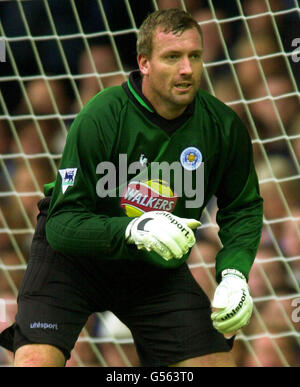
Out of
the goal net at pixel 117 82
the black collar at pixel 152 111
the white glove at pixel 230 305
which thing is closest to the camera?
the white glove at pixel 230 305

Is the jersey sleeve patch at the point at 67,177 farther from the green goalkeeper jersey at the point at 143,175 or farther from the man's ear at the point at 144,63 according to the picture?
the man's ear at the point at 144,63

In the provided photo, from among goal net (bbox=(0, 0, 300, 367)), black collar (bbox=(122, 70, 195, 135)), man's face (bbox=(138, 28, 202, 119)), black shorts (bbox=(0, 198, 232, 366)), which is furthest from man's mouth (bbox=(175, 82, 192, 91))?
goal net (bbox=(0, 0, 300, 367))

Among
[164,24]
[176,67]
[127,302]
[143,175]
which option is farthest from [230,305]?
[164,24]

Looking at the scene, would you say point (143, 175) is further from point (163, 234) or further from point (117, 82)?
point (117, 82)

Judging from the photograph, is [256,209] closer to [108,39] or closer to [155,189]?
[155,189]

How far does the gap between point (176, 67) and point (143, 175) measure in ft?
1.02

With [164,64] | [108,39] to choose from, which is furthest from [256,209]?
[108,39]

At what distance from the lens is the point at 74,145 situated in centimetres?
247

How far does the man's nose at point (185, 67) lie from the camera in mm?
2475

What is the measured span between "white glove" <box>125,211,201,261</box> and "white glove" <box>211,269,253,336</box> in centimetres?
21

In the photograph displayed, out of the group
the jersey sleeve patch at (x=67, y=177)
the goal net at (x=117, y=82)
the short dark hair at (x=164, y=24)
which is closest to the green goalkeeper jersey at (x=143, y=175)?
the jersey sleeve patch at (x=67, y=177)

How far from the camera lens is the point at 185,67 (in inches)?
97.7

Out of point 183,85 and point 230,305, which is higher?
point 183,85

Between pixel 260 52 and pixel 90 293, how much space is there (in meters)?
1.50
